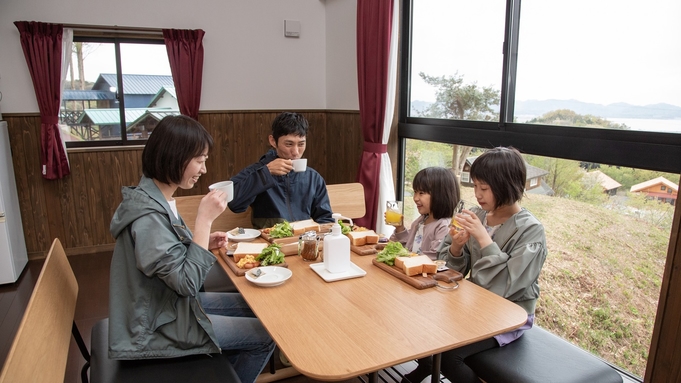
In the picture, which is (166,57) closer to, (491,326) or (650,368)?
(491,326)

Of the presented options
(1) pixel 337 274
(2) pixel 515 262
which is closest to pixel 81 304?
(1) pixel 337 274

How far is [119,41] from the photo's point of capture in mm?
4062

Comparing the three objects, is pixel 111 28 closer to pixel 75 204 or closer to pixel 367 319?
pixel 75 204

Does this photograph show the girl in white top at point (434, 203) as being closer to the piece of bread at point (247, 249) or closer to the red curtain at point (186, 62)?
the piece of bread at point (247, 249)

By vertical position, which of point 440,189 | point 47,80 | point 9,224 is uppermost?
point 47,80

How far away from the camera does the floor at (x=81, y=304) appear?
227 cm

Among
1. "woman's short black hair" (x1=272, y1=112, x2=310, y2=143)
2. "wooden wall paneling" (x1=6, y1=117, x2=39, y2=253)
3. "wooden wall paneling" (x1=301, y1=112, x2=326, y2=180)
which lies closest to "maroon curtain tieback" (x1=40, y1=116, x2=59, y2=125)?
"wooden wall paneling" (x1=6, y1=117, x2=39, y2=253)

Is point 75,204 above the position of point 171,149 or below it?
below

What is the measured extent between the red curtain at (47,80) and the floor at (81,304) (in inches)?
31.8

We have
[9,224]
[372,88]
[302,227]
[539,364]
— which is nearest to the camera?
[539,364]

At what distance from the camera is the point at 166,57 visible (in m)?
4.28

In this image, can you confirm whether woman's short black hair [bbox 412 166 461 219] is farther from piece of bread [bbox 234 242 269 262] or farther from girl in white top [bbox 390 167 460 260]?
piece of bread [bbox 234 242 269 262]

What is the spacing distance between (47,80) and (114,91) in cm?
54

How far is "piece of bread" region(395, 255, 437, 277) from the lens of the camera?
163 cm
